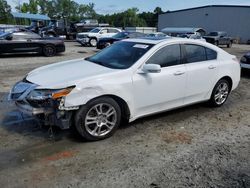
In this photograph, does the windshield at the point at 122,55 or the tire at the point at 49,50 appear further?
the tire at the point at 49,50

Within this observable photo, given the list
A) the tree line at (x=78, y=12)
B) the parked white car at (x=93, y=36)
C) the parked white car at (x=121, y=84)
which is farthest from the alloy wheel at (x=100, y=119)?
the tree line at (x=78, y=12)

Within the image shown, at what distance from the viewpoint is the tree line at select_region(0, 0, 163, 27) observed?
89.0 meters

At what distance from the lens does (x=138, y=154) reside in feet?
12.6

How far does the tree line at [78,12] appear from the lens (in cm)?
8899

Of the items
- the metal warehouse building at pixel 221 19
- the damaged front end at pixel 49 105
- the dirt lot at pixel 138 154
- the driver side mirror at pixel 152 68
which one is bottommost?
the dirt lot at pixel 138 154

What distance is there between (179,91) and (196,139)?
38.6 inches

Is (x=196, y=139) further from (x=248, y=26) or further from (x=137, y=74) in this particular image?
(x=248, y=26)

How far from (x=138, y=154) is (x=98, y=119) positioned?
0.82 m

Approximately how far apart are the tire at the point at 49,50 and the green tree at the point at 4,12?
69.3 meters

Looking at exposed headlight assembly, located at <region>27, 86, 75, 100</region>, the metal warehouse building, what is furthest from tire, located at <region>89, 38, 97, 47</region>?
the metal warehouse building

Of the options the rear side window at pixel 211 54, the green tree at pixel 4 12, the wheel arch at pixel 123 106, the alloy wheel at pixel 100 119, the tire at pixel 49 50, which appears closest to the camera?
the alloy wheel at pixel 100 119

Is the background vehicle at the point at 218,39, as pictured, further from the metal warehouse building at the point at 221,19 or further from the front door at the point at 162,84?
the front door at the point at 162,84

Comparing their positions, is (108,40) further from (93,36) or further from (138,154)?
(138,154)

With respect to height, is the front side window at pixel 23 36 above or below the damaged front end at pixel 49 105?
above
